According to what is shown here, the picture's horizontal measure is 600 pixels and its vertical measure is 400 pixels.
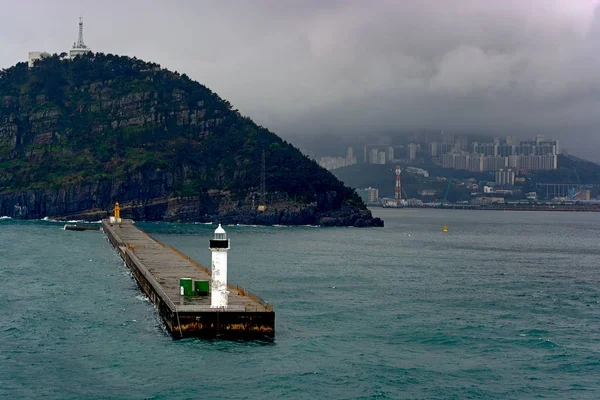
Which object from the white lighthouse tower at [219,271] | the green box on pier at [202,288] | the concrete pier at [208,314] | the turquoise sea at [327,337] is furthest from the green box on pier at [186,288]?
the white lighthouse tower at [219,271]

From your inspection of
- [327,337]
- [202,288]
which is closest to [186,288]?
[202,288]

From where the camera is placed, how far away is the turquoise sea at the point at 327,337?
36969 mm

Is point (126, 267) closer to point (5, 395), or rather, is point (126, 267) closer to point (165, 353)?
point (165, 353)

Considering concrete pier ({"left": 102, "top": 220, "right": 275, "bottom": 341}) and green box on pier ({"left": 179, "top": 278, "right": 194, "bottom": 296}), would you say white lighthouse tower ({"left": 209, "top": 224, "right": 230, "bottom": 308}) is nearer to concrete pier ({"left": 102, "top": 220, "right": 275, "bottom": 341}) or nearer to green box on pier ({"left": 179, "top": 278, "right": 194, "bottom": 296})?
concrete pier ({"left": 102, "top": 220, "right": 275, "bottom": 341})

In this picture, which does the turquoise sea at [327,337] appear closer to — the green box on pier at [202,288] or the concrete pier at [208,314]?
the concrete pier at [208,314]

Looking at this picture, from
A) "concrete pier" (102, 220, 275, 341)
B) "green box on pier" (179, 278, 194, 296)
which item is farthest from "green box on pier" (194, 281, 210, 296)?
"concrete pier" (102, 220, 275, 341)

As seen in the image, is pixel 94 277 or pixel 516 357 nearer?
pixel 516 357

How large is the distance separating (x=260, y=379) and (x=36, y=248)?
7582 cm

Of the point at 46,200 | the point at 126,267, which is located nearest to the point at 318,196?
the point at 46,200

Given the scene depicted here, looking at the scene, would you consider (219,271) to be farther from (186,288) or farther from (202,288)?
(202,288)

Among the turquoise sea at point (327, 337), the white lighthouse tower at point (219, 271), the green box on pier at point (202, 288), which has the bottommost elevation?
the turquoise sea at point (327, 337)

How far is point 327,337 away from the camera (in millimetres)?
46406

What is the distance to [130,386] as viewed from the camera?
119ft

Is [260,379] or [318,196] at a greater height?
[318,196]
